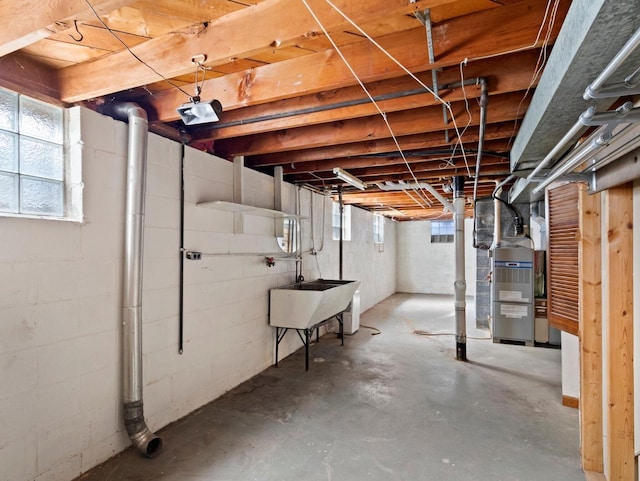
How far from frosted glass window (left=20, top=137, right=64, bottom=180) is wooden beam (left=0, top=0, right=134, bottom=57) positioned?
57 centimetres

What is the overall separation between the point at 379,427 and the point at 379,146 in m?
2.45

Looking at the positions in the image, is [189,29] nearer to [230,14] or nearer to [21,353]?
[230,14]

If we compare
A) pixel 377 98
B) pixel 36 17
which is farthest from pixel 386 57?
pixel 36 17

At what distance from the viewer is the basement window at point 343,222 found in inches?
242

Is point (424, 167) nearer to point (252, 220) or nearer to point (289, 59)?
point (252, 220)

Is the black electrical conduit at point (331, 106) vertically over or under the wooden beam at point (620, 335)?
over

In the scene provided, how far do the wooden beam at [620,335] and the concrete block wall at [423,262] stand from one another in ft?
26.9

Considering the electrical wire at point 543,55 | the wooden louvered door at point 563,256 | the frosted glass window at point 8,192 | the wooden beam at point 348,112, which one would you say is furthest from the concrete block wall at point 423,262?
the frosted glass window at point 8,192

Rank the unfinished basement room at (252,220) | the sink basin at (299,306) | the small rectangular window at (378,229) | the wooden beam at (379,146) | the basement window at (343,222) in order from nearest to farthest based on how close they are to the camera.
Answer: the unfinished basement room at (252,220) < the wooden beam at (379,146) < the sink basin at (299,306) < the basement window at (343,222) < the small rectangular window at (378,229)

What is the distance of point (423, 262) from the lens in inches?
405

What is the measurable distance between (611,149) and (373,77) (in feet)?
3.86

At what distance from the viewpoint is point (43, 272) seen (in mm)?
1865

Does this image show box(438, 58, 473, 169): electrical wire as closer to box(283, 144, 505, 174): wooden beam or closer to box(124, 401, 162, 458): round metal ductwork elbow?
box(283, 144, 505, 174): wooden beam

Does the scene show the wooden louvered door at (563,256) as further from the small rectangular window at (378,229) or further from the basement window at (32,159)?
the small rectangular window at (378,229)
